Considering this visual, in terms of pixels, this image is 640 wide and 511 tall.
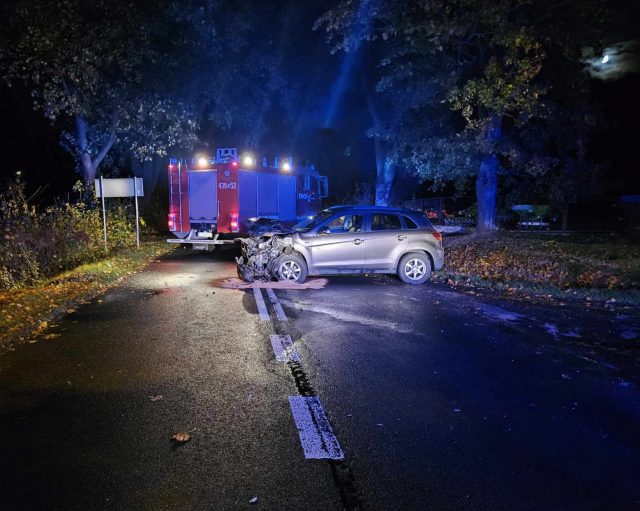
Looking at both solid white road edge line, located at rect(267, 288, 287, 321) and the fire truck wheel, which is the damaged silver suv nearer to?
the fire truck wheel

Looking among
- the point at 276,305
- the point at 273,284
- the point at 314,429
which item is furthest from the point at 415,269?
the point at 314,429

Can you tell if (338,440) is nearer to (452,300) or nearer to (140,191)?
(452,300)

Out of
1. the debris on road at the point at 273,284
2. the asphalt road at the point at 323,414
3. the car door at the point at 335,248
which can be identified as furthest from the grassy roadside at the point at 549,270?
the debris on road at the point at 273,284

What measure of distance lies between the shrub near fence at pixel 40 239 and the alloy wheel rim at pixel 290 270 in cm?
516

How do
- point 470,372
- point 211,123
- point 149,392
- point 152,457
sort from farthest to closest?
point 211,123
point 470,372
point 149,392
point 152,457

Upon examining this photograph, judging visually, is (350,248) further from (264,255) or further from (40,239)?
(40,239)

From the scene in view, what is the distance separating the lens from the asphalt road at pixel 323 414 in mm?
3607

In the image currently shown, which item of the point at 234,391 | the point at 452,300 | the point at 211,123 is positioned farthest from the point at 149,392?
the point at 211,123

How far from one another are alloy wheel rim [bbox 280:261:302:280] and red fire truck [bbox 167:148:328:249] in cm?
627

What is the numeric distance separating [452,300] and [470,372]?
14.4 ft

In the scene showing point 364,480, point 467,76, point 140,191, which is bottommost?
point 364,480

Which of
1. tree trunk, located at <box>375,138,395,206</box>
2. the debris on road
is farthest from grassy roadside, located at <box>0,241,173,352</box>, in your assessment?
tree trunk, located at <box>375,138,395,206</box>

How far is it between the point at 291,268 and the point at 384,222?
92.0 inches

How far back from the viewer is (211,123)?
1163 inches
